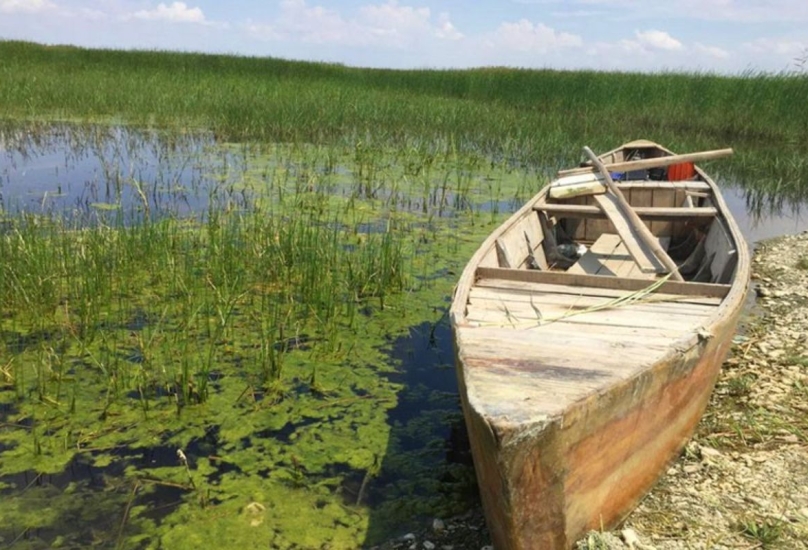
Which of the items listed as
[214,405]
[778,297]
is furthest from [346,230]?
[778,297]

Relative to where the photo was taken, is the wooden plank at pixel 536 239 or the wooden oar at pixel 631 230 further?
the wooden plank at pixel 536 239

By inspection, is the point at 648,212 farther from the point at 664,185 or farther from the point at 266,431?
the point at 266,431

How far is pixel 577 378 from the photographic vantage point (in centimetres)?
Result: 215

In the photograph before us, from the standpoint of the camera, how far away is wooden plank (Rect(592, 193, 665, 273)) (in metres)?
3.85

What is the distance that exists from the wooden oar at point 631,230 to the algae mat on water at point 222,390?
52.1 inches

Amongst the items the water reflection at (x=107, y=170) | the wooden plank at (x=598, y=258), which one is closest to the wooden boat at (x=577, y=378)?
the wooden plank at (x=598, y=258)

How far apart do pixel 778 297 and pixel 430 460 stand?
3.88m

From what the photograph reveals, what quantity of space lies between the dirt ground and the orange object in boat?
284cm

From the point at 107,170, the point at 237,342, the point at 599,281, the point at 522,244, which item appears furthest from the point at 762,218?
the point at 107,170

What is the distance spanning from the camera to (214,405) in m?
3.34

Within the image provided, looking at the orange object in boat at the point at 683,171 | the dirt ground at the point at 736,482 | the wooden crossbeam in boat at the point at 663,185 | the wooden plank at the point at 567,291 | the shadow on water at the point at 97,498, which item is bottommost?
the shadow on water at the point at 97,498

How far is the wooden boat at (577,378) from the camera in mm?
1941

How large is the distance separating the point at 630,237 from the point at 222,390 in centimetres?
267

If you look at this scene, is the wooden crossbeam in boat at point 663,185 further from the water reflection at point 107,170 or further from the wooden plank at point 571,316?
the water reflection at point 107,170
